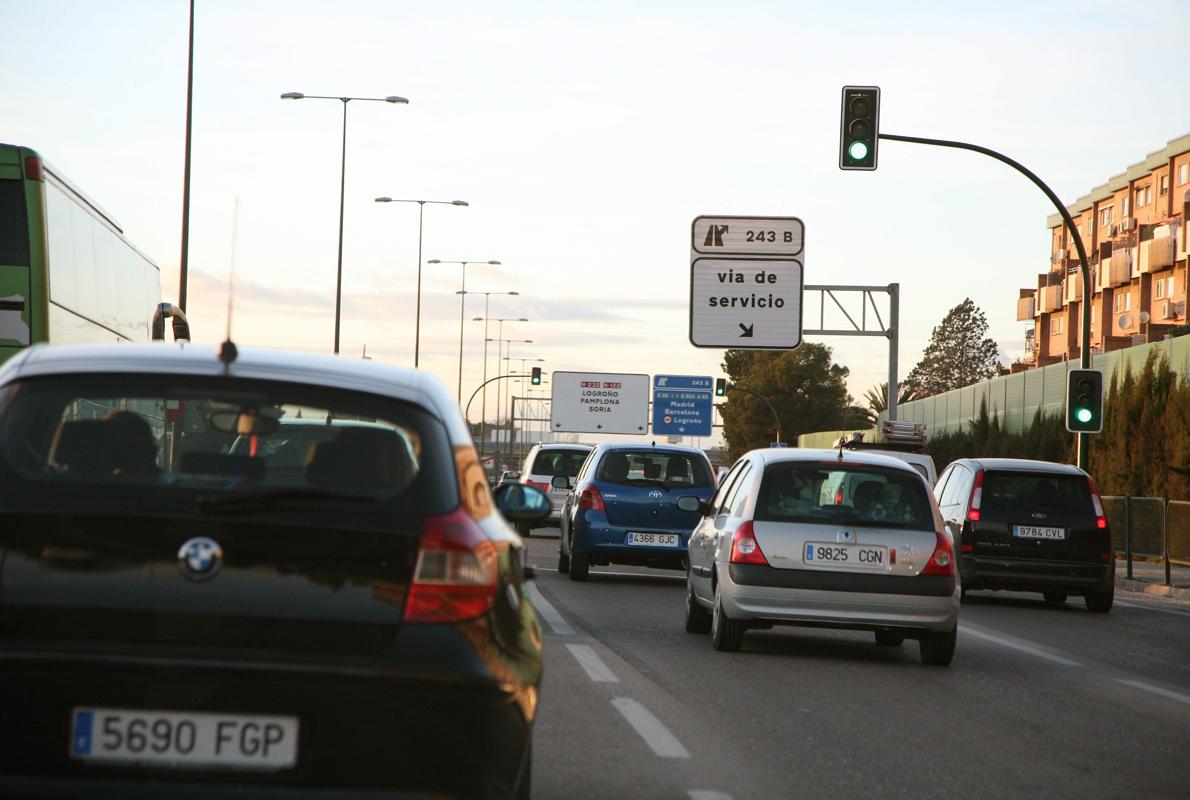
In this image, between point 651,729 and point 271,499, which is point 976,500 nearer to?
point 651,729

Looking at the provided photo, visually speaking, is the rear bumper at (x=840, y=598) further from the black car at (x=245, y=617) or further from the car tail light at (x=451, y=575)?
the car tail light at (x=451, y=575)

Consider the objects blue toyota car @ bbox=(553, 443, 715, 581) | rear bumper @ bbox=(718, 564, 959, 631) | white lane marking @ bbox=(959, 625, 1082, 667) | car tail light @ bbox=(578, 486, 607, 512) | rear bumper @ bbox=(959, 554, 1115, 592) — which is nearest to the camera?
rear bumper @ bbox=(718, 564, 959, 631)

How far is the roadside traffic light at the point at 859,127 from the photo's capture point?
2350 centimetres

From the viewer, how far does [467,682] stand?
4918 mm

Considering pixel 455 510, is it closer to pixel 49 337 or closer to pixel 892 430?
pixel 49 337

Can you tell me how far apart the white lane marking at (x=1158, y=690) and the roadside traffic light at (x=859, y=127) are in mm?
11539

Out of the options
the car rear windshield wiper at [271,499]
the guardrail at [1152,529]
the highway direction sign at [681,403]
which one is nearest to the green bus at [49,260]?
the car rear windshield wiper at [271,499]

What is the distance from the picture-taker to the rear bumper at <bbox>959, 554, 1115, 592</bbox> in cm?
2119

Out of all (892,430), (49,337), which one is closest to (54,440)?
(49,337)

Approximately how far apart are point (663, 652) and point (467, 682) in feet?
28.6

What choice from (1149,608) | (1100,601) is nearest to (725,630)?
(1100,601)

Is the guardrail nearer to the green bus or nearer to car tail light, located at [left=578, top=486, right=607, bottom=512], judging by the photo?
car tail light, located at [left=578, top=486, right=607, bottom=512]

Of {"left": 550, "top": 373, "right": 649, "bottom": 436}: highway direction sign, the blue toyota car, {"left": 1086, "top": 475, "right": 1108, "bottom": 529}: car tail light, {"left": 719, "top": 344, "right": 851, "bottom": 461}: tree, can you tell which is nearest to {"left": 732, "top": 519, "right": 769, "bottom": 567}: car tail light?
the blue toyota car

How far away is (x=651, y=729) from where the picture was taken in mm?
9359
